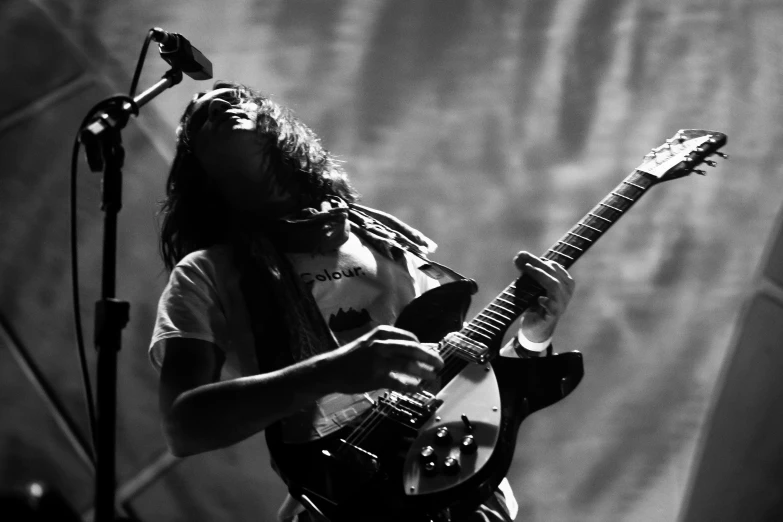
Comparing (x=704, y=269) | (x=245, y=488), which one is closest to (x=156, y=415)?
(x=245, y=488)

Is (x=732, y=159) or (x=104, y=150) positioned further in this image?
(x=732, y=159)

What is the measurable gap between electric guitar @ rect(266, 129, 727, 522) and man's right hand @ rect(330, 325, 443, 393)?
13cm

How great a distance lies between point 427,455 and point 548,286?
0.34 metres

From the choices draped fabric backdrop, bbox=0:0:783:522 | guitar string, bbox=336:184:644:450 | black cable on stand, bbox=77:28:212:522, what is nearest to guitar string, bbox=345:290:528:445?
guitar string, bbox=336:184:644:450

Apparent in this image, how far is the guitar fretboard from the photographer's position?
1.38 m

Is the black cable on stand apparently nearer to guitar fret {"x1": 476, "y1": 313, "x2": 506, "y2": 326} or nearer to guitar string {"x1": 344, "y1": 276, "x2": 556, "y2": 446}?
guitar string {"x1": 344, "y1": 276, "x2": 556, "y2": 446}

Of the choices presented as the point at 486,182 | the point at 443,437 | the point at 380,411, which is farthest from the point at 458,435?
the point at 486,182

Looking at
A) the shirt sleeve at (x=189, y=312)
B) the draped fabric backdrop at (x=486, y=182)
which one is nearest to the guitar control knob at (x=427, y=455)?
the shirt sleeve at (x=189, y=312)

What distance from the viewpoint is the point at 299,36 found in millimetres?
2107

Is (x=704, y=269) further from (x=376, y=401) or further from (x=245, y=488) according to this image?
(x=245, y=488)

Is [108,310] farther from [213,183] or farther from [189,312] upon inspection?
[213,183]

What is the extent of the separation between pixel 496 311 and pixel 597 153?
0.68 meters

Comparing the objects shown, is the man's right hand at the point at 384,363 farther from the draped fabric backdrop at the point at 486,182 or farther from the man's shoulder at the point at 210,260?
the draped fabric backdrop at the point at 486,182

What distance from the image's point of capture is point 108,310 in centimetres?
112
